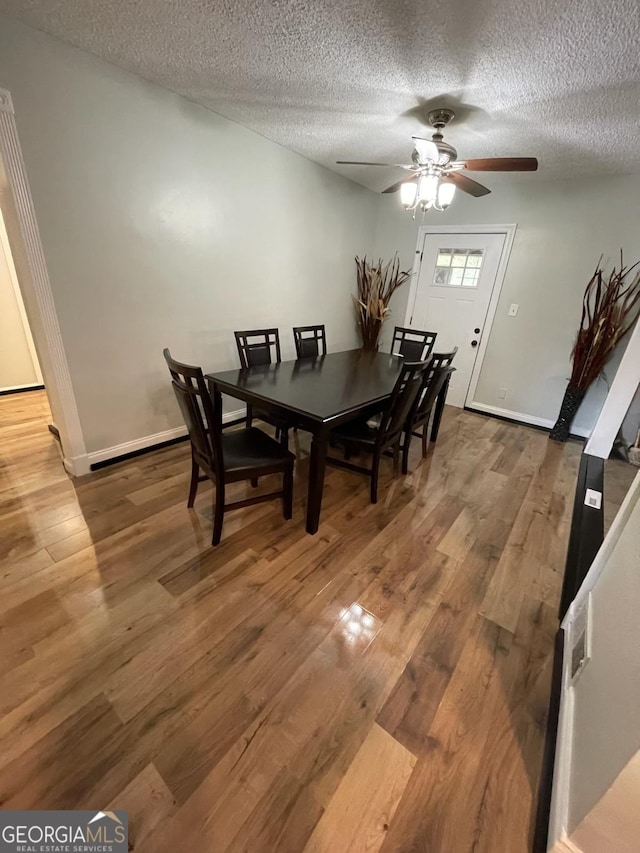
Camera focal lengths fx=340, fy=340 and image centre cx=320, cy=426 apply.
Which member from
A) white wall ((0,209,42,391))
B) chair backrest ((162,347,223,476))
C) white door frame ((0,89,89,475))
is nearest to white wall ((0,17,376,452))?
white door frame ((0,89,89,475))

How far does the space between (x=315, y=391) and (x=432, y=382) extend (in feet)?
3.19

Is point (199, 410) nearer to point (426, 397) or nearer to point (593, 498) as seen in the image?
point (426, 397)

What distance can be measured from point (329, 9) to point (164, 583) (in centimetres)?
263

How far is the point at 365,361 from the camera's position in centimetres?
301

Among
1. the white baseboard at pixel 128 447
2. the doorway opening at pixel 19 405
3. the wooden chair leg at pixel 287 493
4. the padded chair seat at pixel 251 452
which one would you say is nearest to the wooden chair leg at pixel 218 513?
the padded chair seat at pixel 251 452

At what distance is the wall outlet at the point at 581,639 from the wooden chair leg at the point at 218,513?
1589mm

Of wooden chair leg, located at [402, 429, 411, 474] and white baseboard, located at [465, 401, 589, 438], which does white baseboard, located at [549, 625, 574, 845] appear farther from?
white baseboard, located at [465, 401, 589, 438]

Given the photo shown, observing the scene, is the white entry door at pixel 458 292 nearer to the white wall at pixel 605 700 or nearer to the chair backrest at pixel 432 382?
the chair backrest at pixel 432 382

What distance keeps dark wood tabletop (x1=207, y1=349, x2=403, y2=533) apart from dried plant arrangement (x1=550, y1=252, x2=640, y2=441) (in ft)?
6.44

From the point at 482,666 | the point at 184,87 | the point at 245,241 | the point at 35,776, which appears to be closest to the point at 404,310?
the point at 245,241

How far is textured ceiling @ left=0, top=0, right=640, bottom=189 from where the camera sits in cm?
143

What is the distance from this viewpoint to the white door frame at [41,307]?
1.73m

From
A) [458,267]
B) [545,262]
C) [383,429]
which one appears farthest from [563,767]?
[458,267]

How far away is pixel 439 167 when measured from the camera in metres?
2.11
